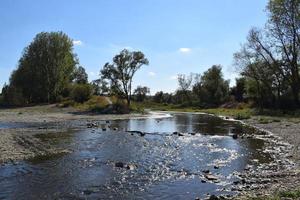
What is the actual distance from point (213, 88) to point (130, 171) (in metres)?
115

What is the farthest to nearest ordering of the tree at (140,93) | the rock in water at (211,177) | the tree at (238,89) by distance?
the tree at (140,93) < the tree at (238,89) < the rock in water at (211,177)

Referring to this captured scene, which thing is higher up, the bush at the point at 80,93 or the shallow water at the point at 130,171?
the bush at the point at 80,93

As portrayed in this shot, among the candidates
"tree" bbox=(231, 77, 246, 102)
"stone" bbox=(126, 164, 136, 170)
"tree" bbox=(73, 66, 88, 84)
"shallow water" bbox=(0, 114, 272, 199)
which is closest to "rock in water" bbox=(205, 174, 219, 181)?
"shallow water" bbox=(0, 114, 272, 199)

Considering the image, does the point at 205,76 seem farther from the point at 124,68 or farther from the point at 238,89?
the point at 124,68

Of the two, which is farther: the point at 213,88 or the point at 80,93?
the point at 213,88

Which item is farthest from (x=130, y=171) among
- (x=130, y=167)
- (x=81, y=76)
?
(x=81, y=76)

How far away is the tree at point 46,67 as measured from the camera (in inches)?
3775

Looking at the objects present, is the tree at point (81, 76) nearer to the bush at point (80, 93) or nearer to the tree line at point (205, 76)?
the tree line at point (205, 76)

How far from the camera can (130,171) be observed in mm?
19250

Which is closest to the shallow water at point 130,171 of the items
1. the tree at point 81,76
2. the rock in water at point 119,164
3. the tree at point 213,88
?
the rock in water at point 119,164

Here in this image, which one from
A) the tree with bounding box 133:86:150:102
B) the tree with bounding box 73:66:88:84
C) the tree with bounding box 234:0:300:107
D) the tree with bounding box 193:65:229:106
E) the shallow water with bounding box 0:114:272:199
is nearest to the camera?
the shallow water with bounding box 0:114:272:199

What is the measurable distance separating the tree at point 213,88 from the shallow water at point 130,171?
96.6 meters

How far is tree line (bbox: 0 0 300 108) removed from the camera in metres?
65.1

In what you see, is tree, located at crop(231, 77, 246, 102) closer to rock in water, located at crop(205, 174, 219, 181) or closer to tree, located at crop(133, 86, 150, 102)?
tree, located at crop(133, 86, 150, 102)
